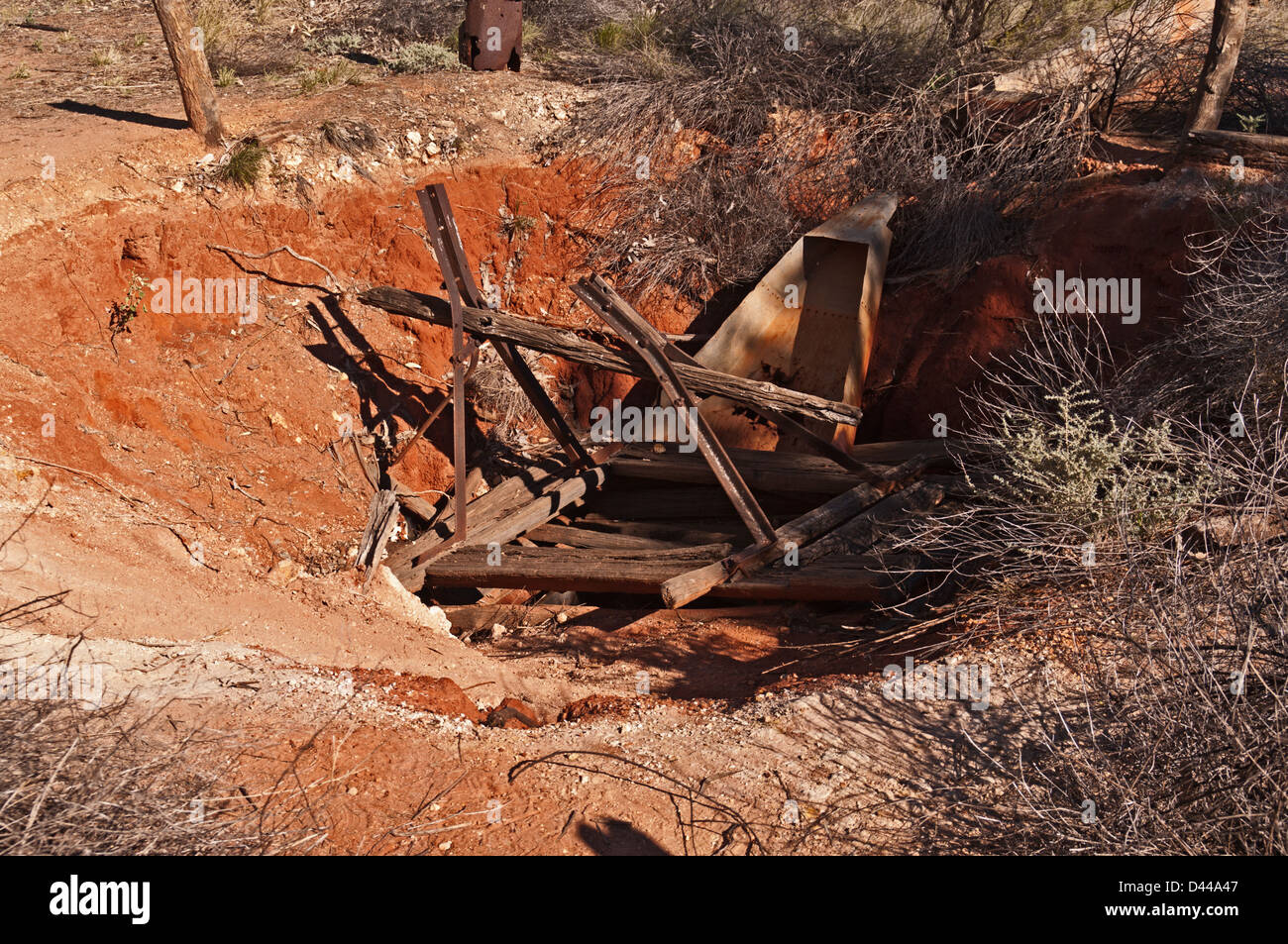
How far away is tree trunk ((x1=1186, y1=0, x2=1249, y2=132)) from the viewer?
764 cm

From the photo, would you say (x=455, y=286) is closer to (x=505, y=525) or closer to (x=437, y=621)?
(x=505, y=525)

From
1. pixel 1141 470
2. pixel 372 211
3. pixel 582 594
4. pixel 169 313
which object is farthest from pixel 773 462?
pixel 169 313

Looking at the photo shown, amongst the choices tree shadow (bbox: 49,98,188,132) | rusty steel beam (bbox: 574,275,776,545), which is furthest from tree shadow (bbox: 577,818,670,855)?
tree shadow (bbox: 49,98,188,132)

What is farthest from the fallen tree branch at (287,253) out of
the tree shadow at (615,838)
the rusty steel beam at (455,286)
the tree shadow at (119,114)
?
the tree shadow at (615,838)

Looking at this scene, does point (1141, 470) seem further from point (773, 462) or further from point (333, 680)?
point (333, 680)

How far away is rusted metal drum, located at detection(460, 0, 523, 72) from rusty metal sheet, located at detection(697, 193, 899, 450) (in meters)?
4.11

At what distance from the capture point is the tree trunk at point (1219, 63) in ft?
25.1

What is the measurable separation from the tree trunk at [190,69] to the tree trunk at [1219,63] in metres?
8.10

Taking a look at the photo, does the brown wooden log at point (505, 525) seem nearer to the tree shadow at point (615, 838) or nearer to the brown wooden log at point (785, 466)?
the brown wooden log at point (785, 466)

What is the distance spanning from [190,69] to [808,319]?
18.0ft

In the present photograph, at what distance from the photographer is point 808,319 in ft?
27.2

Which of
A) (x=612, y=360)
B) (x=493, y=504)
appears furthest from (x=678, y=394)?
(x=493, y=504)

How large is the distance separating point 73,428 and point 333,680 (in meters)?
2.72

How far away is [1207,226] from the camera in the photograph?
Result: 7.11 m
